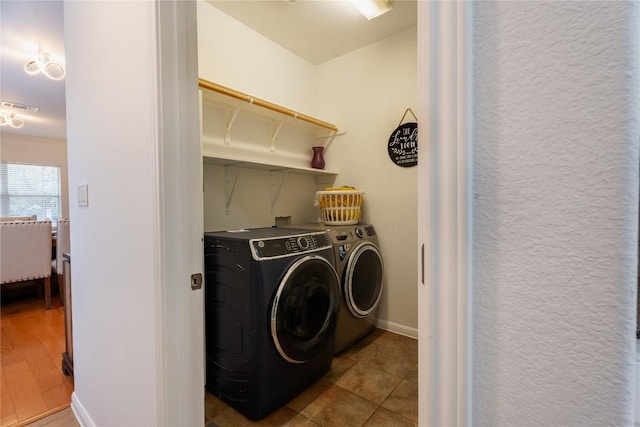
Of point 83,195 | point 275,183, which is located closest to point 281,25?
point 275,183

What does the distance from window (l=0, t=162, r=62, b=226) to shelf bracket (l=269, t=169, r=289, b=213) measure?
5002 millimetres

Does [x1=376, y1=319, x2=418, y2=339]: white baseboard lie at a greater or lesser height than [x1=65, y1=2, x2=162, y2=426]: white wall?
lesser

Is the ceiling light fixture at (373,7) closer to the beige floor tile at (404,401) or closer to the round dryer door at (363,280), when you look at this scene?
the round dryer door at (363,280)

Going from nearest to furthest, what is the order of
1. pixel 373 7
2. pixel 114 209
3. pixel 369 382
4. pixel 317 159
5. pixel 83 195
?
1. pixel 114 209
2. pixel 83 195
3. pixel 369 382
4. pixel 373 7
5. pixel 317 159

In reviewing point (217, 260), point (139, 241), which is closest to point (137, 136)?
point (139, 241)

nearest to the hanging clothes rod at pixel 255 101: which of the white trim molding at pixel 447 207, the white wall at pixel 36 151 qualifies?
the white trim molding at pixel 447 207

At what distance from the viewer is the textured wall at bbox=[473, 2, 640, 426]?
31cm

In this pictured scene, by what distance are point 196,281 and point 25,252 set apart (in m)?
3.38

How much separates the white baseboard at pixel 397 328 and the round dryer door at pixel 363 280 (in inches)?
10.1

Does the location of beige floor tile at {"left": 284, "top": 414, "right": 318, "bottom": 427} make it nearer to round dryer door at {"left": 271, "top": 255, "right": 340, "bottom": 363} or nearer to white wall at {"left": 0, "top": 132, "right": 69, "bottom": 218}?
round dryer door at {"left": 271, "top": 255, "right": 340, "bottom": 363}

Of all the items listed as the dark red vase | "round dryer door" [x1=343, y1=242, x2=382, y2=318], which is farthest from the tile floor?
the dark red vase

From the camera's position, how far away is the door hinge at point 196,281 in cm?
91

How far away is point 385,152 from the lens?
2.43 meters

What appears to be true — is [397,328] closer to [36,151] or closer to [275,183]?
[275,183]
